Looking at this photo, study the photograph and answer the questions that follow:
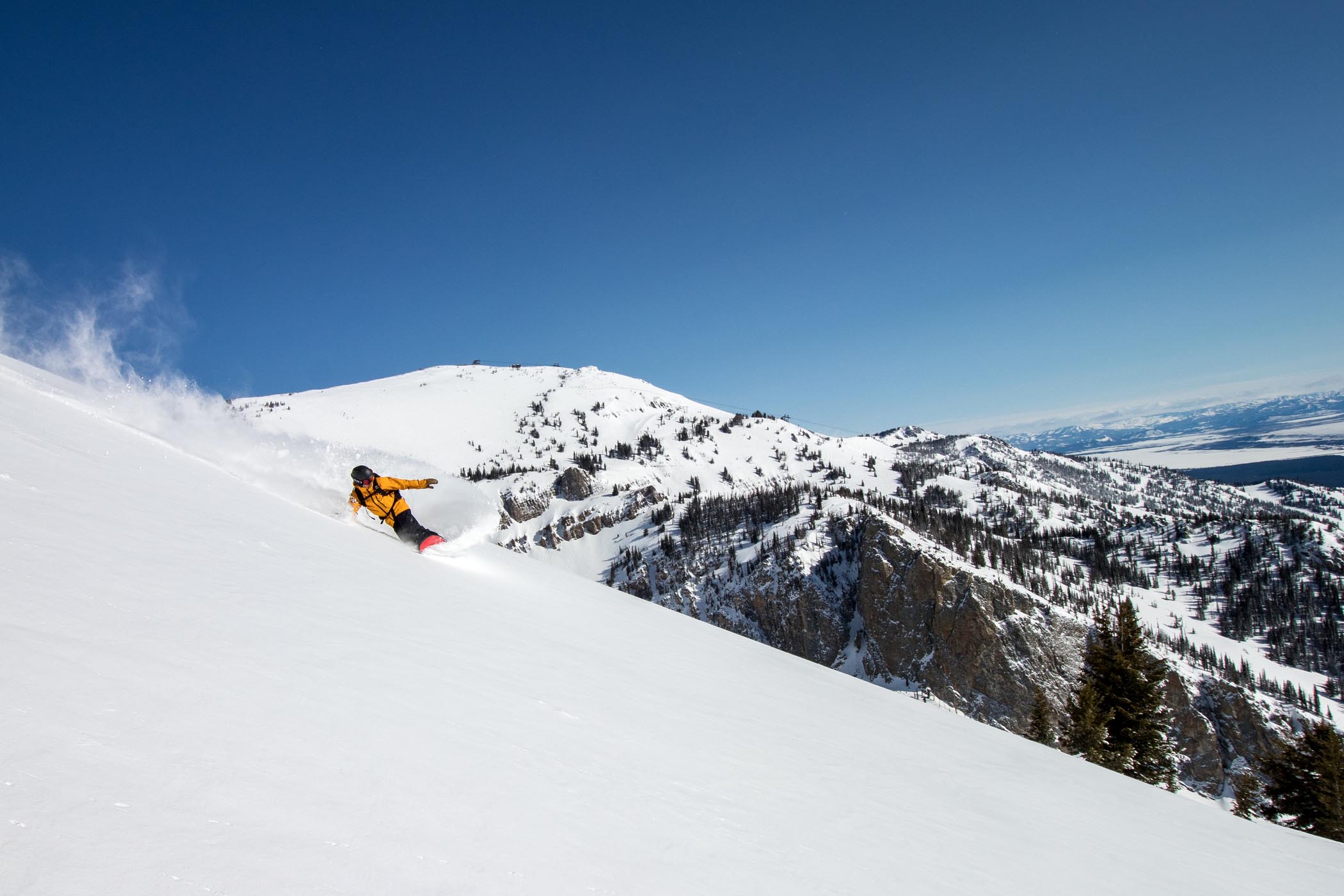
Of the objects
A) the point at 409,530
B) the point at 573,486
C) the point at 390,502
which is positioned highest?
the point at 390,502

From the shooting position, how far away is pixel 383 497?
1109 centimetres

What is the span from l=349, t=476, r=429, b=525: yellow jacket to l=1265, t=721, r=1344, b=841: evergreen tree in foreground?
1347 inches

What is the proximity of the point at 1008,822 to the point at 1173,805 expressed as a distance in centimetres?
462

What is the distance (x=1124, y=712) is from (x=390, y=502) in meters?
29.2

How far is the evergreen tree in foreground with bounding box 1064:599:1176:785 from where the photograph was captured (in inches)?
937

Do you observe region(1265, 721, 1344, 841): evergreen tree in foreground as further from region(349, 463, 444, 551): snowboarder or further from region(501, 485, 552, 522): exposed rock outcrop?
region(501, 485, 552, 522): exposed rock outcrop

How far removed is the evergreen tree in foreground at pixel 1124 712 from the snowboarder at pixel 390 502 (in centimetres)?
2648

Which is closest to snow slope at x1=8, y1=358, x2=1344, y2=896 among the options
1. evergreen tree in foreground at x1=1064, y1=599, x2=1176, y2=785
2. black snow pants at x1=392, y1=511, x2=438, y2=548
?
black snow pants at x1=392, y1=511, x2=438, y2=548

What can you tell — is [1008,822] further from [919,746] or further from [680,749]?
[680,749]

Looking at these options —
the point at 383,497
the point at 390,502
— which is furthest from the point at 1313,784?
the point at 383,497

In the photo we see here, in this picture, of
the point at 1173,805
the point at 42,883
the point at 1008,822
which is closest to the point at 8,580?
the point at 42,883

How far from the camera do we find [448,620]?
21.0 feet

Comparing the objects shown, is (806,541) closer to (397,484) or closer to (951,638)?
(951,638)

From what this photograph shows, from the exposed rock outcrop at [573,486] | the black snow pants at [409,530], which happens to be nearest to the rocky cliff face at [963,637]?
the exposed rock outcrop at [573,486]
